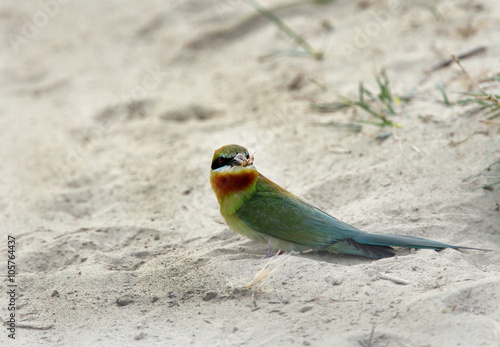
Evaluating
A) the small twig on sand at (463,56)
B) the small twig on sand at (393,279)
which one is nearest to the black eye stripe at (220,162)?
the small twig on sand at (393,279)

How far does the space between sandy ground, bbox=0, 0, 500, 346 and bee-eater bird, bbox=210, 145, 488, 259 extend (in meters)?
0.09

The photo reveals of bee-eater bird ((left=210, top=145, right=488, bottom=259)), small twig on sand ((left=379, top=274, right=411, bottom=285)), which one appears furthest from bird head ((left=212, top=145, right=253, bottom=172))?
small twig on sand ((left=379, top=274, right=411, bottom=285))

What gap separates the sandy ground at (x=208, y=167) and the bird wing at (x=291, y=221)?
117 mm

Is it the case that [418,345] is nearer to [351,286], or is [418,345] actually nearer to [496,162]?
[351,286]

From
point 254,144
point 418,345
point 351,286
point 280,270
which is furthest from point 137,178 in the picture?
point 418,345

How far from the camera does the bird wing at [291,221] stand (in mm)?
2949

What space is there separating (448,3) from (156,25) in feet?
11.1

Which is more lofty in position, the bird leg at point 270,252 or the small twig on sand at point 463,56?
the small twig on sand at point 463,56

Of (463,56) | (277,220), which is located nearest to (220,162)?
(277,220)

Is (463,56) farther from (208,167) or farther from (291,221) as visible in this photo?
(291,221)

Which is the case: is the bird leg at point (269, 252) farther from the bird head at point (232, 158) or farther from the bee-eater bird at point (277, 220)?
the bird head at point (232, 158)

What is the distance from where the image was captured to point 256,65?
18.9 feet

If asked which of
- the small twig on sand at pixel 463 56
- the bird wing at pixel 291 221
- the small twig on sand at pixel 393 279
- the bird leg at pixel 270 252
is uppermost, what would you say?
the small twig on sand at pixel 463 56

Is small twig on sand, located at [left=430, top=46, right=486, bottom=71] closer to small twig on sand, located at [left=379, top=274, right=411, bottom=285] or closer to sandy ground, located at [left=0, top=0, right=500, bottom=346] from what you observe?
sandy ground, located at [left=0, top=0, right=500, bottom=346]
